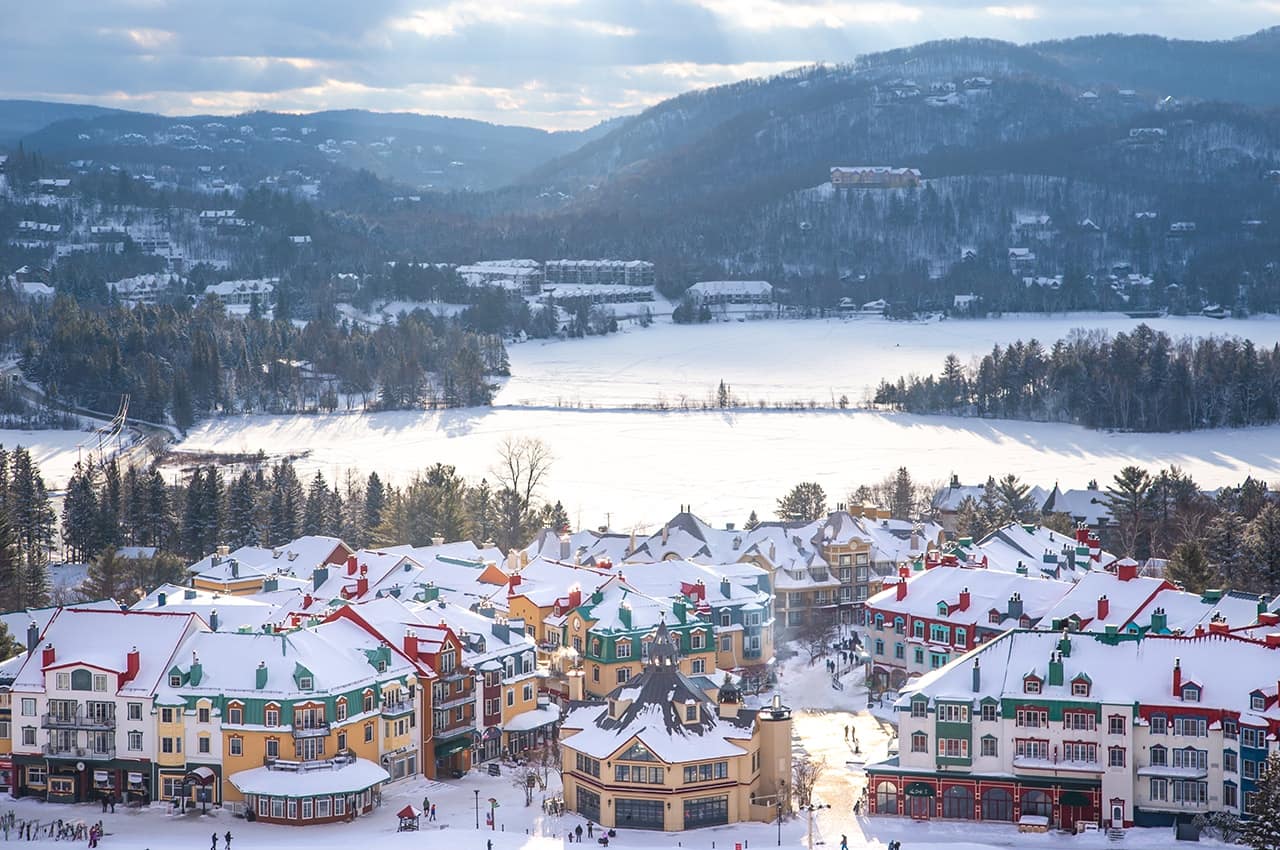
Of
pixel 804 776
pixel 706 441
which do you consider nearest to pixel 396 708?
pixel 804 776

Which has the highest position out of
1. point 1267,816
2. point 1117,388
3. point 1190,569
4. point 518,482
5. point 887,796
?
point 1117,388

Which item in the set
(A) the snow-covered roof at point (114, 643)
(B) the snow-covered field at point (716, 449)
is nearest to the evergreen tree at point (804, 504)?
(B) the snow-covered field at point (716, 449)

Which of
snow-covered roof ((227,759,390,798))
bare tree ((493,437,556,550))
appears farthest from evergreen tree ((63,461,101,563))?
snow-covered roof ((227,759,390,798))

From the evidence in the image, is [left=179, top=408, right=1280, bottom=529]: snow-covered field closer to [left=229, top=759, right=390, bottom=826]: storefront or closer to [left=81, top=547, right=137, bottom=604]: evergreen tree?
[left=81, top=547, right=137, bottom=604]: evergreen tree

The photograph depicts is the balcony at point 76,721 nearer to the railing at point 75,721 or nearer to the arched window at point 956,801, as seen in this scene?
the railing at point 75,721

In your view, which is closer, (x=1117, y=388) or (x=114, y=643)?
(x=114, y=643)

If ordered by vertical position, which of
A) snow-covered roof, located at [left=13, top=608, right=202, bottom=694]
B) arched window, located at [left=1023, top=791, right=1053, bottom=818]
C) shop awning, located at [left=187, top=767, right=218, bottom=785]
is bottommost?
arched window, located at [left=1023, top=791, right=1053, bottom=818]

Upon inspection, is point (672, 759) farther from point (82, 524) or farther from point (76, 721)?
point (82, 524)

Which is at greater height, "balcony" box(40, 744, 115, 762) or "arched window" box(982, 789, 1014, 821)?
"balcony" box(40, 744, 115, 762)
